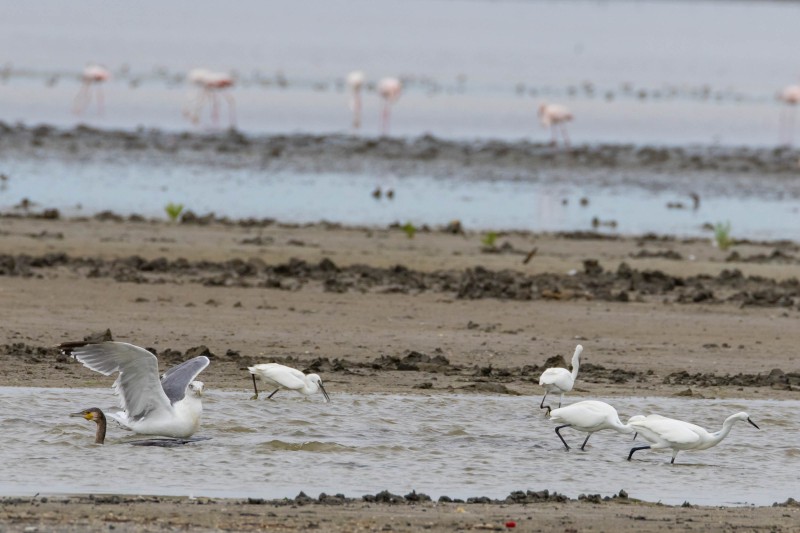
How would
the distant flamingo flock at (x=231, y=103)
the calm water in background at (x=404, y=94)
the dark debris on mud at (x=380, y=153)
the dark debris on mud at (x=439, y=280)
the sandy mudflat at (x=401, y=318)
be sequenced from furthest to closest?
the distant flamingo flock at (x=231, y=103)
the dark debris on mud at (x=380, y=153)
the calm water in background at (x=404, y=94)
the dark debris on mud at (x=439, y=280)
the sandy mudflat at (x=401, y=318)

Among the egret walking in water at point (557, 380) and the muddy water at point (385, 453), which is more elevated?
the egret walking in water at point (557, 380)

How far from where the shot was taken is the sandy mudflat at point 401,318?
7730 millimetres

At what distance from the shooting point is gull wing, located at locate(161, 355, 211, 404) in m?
9.38

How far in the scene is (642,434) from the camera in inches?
361

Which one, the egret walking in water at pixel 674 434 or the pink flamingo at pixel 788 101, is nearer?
the egret walking in water at pixel 674 434

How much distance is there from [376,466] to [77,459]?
1.82m

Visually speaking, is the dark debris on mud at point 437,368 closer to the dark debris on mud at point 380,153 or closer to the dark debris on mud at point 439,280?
the dark debris on mud at point 439,280

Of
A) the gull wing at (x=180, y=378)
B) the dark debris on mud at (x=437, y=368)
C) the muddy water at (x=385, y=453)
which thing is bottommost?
the muddy water at (x=385, y=453)

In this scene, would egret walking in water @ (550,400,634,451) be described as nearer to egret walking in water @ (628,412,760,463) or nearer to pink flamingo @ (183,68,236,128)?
egret walking in water @ (628,412,760,463)

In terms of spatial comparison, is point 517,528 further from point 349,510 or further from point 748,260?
point 748,260

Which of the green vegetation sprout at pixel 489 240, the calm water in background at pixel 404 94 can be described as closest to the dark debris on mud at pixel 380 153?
the calm water in background at pixel 404 94

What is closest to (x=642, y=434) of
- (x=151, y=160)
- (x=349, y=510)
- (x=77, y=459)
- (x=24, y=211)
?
(x=349, y=510)

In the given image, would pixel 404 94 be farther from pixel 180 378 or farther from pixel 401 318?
pixel 180 378

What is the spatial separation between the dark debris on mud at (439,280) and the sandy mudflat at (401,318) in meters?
0.03
